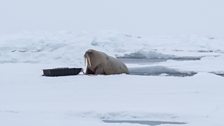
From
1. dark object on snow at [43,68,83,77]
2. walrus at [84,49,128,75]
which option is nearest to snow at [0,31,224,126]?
dark object on snow at [43,68,83,77]

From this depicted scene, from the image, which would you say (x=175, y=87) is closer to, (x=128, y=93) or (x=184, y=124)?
(x=128, y=93)

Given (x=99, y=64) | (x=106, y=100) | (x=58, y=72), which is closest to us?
(x=106, y=100)

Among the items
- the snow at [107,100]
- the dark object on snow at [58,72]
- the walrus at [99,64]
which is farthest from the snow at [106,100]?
the walrus at [99,64]

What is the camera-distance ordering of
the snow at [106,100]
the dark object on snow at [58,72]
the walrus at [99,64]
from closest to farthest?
the snow at [106,100], the dark object on snow at [58,72], the walrus at [99,64]

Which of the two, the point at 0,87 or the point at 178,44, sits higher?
the point at 0,87

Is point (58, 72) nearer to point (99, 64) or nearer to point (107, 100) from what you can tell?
point (99, 64)

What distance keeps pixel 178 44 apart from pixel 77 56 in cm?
1958

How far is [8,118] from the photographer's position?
4.82 meters

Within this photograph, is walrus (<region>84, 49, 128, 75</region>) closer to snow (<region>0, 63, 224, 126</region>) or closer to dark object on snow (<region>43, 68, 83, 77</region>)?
dark object on snow (<region>43, 68, 83, 77</region>)

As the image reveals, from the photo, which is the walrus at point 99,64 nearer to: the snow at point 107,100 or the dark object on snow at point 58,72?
the dark object on snow at point 58,72

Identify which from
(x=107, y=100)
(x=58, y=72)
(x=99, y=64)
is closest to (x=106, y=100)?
(x=107, y=100)


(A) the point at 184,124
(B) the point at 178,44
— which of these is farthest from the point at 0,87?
(B) the point at 178,44

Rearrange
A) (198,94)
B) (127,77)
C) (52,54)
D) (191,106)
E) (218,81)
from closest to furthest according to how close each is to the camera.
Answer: (191,106), (198,94), (218,81), (127,77), (52,54)

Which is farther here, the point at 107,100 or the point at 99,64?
the point at 99,64
